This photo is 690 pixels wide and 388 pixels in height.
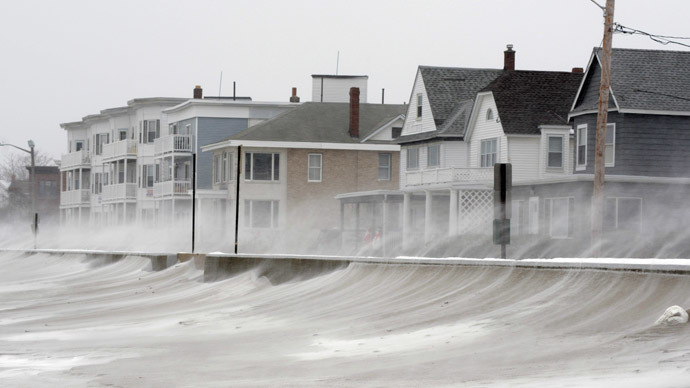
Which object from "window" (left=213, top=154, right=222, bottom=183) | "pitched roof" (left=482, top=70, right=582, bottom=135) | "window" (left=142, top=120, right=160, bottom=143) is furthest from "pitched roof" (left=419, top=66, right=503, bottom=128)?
"window" (left=142, top=120, right=160, bottom=143)

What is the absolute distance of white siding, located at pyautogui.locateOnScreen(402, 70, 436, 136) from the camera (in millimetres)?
56594

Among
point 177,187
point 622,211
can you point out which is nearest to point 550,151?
point 622,211

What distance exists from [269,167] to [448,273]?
46803 mm

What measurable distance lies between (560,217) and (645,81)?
5794mm

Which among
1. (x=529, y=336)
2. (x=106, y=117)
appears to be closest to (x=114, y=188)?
(x=106, y=117)

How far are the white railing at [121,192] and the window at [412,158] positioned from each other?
104 ft

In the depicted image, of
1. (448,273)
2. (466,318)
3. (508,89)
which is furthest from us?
(508,89)

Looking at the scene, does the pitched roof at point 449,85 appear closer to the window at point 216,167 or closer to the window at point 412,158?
the window at point 412,158

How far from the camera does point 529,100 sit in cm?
5169

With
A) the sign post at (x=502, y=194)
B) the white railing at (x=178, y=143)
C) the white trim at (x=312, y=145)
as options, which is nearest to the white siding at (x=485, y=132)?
the white trim at (x=312, y=145)

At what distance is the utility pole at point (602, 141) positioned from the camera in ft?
102

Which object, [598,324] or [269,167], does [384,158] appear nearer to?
[269,167]

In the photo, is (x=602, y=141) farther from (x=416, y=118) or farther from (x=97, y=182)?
(x=97, y=182)

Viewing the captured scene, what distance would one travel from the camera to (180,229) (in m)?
72.3
